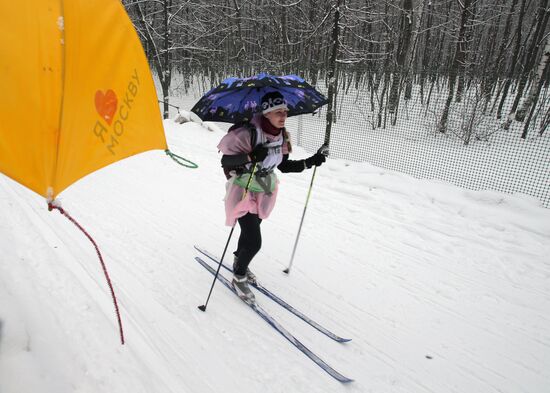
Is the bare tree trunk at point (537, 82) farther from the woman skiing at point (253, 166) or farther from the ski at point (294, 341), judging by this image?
the ski at point (294, 341)

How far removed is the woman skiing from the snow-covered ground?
585 millimetres

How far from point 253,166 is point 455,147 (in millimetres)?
9922

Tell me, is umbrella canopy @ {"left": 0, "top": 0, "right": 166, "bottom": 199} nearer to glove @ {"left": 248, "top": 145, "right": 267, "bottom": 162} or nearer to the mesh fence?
glove @ {"left": 248, "top": 145, "right": 267, "bottom": 162}

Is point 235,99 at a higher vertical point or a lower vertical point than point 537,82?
lower

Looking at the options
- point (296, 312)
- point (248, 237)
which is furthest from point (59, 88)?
point (296, 312)

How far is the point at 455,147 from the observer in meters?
10.3

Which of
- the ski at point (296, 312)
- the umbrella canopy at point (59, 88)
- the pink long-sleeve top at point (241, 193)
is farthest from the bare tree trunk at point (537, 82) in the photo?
the umbrella canopy at point (59, 88)

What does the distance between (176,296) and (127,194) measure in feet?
9.47

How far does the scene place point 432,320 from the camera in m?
3.08

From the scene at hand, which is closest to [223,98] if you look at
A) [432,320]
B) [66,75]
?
[66,75]

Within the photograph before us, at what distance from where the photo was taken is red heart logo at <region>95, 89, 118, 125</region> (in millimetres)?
1662

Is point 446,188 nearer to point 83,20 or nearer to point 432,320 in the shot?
point 432,320

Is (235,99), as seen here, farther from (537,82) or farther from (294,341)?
(537,82)

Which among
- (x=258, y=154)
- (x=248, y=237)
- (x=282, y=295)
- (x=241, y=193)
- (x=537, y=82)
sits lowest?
(x=282, y=295)
